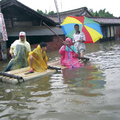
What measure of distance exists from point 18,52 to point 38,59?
0.80 metres

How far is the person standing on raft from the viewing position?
5.74 meters

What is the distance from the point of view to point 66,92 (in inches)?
147

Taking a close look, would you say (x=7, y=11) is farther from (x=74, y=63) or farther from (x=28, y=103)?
(x=28, y=103)

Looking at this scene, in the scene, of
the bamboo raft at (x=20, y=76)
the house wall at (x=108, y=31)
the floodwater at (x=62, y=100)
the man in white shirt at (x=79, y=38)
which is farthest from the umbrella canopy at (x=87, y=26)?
the house wall at (x=108, y=31)

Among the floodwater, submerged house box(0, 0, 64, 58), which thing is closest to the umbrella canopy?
the floodwater

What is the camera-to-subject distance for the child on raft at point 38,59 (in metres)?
5.37

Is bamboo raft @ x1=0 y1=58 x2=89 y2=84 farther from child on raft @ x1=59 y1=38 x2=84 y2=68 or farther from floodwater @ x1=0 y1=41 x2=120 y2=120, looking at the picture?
child on raft @ x1=59 y1=38 x2=84 y2=68

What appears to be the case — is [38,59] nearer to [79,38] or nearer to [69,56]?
[69,56]

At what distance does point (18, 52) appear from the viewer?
5754mm

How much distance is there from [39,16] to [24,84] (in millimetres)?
9984

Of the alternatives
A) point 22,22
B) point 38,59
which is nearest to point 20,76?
point 38,59

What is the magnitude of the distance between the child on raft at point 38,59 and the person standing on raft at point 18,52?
1.80 ft

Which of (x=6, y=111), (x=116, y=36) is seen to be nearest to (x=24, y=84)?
(x=6, y=111)

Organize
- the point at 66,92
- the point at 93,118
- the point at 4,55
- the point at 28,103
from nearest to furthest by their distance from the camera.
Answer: the point at 93,118
the point at 28,103
the point at 66,92
the point at 4,55
